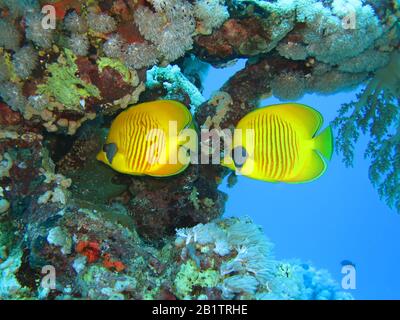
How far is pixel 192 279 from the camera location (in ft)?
6.64

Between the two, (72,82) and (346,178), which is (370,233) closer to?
(346,178)

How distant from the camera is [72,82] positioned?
2535mm

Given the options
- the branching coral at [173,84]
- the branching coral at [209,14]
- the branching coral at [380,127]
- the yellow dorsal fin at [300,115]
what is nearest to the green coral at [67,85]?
the branching coral at [209,14]

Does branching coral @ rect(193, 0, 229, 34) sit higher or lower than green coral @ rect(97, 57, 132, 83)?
higher

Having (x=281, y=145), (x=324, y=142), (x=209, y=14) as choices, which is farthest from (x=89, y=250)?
(x=209, y=14)

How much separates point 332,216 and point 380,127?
3025 inches

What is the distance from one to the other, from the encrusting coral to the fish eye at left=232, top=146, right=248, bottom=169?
0.59 metres

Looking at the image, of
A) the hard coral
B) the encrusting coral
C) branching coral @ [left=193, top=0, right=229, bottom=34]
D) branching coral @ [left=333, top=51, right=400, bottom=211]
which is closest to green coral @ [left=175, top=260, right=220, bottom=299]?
the encrusting coral

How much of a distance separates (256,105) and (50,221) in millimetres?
2132

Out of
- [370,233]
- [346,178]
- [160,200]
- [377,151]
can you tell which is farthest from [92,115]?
[346,178]

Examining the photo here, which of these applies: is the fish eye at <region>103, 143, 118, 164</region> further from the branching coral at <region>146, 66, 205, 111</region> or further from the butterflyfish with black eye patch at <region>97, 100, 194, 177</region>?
the branching coral at <region>146, 66, 205, 111</region>

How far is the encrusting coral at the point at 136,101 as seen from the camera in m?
2.12

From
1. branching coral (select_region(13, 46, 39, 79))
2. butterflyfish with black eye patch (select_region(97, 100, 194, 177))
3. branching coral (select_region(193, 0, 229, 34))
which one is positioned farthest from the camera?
branching coral (select_region(193, 0, 229, 34))

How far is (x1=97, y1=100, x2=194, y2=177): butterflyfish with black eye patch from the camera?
2043 mm
